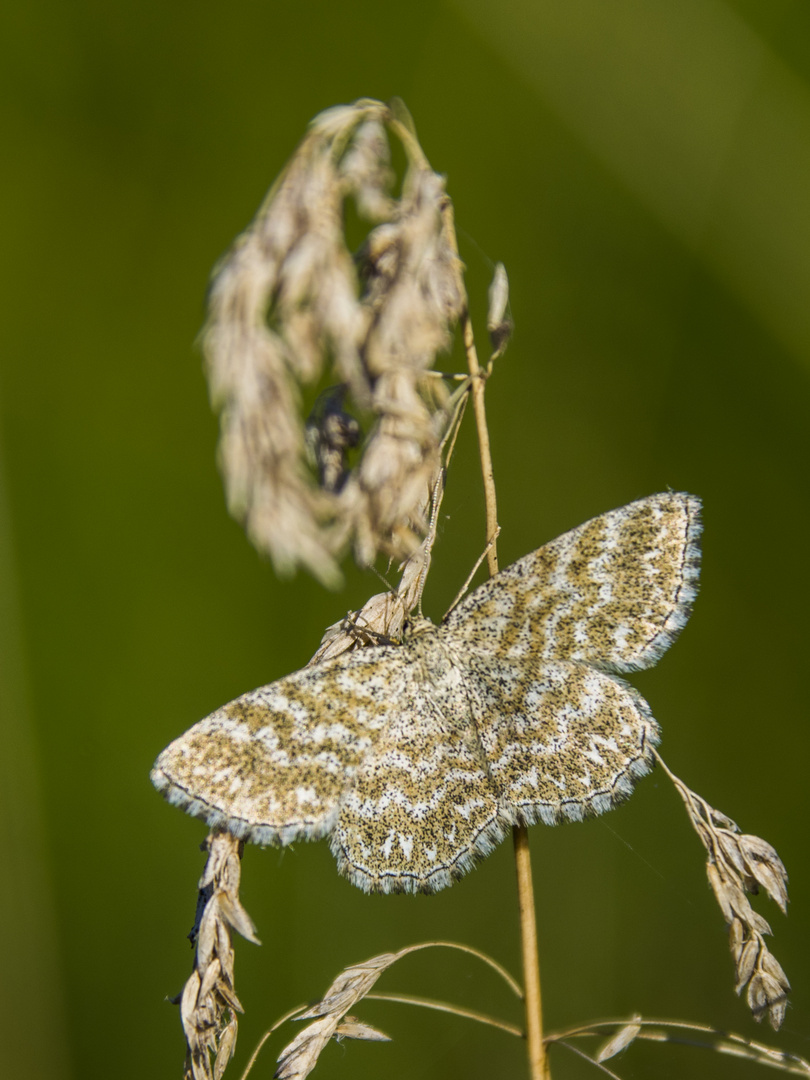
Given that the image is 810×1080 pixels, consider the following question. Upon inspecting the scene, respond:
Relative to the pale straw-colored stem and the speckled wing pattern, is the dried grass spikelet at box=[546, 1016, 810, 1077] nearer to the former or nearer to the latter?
the pale straw-colored stem

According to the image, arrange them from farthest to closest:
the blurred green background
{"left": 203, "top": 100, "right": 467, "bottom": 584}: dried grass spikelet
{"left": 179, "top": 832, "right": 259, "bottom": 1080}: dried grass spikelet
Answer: the blurred green background
{"left": 179, "top": 832, "right": 259, "bottom": 1080}: dried grass spikelet
{"left": 203, "top": 100, "right": 467, "bottom": 584}: dried grass spikelet

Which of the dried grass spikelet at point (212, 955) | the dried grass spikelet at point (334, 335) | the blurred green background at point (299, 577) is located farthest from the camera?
the blurred green background at point (299, 577)

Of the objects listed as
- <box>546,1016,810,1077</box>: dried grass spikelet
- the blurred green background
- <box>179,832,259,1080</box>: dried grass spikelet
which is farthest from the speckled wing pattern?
the blurred green background

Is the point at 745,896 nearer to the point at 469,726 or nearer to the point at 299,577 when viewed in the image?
the point at 469,726

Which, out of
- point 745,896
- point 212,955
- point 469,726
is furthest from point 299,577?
point 745,896

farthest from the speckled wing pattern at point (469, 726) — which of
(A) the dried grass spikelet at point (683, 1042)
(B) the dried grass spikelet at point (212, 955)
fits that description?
(A) the dried grass spikelet at point (683, 1042)

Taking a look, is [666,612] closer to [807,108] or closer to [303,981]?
[807,108]

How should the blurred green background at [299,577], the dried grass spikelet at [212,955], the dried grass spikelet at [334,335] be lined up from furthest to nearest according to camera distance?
the blurred green background at [299,577], the dried grass spikelet at [212,955], the dried grass spikelet at [334,335]

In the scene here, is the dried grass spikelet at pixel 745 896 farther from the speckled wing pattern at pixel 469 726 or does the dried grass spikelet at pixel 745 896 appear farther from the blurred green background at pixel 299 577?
the blurred green background at pixel 299 577
